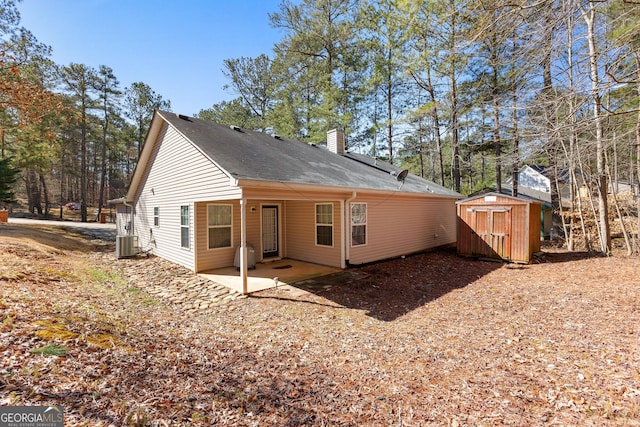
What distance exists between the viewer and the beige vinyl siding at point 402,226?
9.55m

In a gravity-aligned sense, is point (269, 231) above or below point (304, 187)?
below

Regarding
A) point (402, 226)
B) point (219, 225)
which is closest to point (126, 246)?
point (219, 225)

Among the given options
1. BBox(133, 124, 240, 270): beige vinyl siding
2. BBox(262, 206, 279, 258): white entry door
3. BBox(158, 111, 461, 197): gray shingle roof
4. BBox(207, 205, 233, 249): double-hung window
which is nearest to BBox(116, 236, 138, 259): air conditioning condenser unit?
BBox(133, 124, 240, 270): beige vinyl siding

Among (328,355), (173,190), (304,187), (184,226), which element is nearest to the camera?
(328,355)

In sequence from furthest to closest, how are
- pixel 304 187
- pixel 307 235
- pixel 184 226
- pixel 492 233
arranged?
pixel 492 233 → pixel 307 235 → pixel 184 226 → pixel 304 187

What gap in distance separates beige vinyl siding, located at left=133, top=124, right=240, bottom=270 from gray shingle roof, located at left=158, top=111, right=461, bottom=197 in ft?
1.30

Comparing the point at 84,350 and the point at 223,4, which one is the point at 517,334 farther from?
the point at 223,4

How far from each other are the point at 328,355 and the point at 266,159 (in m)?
5.74

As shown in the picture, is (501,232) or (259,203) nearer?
(259,203)

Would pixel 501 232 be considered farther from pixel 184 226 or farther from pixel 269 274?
pixel 184 226

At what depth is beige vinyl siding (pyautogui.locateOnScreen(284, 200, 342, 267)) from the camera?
29.2 feet

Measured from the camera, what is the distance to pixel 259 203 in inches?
377

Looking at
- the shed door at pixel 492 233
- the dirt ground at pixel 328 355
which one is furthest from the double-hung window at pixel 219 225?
the shed door at pixel 492 233

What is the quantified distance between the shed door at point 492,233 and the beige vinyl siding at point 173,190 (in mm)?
8453
